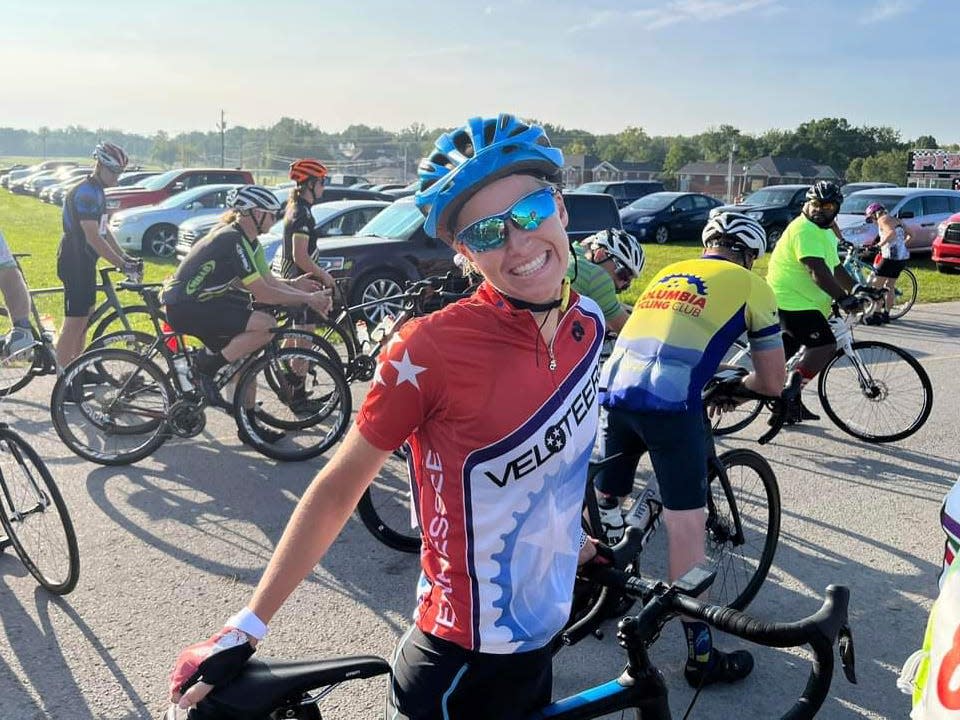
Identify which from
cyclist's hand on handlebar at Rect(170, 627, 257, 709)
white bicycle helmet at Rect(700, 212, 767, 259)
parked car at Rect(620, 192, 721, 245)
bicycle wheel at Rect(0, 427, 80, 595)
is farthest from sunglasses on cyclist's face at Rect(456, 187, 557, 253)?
parked car at Rect(620, 192, 721, 245)

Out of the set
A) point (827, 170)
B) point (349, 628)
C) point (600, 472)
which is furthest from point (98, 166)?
point (827, 170)

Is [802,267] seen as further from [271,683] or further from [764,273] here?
[764,273]

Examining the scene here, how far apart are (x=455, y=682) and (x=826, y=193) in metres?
5.85

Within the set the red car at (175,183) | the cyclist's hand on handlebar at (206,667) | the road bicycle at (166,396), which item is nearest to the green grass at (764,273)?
the road bicycle at (166,396)

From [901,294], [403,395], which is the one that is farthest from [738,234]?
[901,294]

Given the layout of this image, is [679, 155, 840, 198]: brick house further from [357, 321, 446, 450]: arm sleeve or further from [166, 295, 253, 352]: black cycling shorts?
[357, 321, 446, 450]: arm sleeve

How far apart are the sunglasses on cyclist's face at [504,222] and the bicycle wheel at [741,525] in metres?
2.52

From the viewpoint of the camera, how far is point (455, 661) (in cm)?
173

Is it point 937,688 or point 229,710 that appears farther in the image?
point 937,688

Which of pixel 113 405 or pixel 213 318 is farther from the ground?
pixel 213 318

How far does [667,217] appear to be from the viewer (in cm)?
2455

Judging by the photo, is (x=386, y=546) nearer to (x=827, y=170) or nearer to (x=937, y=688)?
(x=937, y=688)

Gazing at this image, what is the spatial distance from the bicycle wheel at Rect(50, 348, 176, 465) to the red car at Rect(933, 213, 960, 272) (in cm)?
1753

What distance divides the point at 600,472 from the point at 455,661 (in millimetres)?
2009
